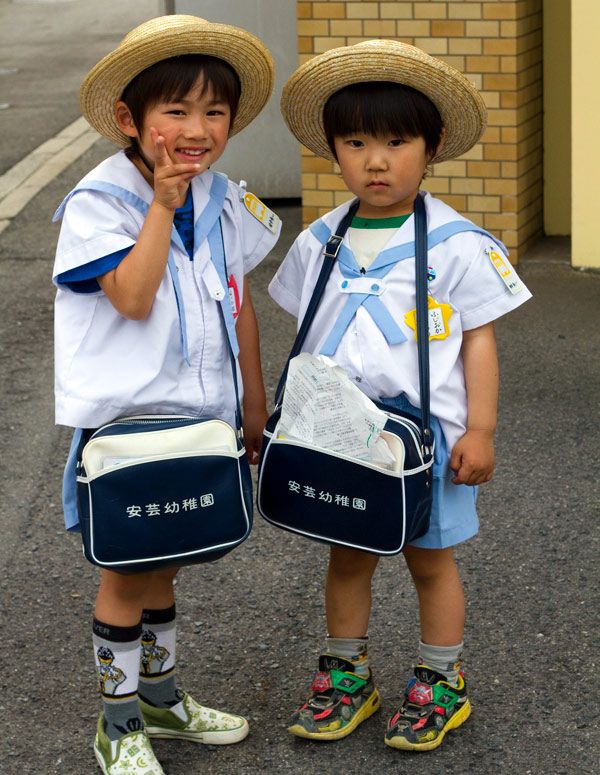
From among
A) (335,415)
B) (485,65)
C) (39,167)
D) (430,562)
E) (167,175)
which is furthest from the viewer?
(39,167)

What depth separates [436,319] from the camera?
113 inches

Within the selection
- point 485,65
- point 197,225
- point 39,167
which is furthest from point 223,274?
point 39,167

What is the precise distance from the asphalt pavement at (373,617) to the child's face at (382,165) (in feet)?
4.03

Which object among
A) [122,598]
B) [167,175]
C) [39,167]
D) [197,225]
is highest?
[167,175]

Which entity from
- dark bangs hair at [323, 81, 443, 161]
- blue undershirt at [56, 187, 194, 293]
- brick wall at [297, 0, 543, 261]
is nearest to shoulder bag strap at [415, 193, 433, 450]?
dark bangs hair at [323, 81, 443, 161]

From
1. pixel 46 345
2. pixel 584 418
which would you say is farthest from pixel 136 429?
pixel 46 345

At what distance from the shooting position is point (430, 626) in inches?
122

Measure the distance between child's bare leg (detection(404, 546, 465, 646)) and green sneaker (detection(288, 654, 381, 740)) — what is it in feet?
0.67

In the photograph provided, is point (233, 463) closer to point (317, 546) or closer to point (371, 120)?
point (371, 120)

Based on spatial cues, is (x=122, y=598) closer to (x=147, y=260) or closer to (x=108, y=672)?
(x=108, y=672)

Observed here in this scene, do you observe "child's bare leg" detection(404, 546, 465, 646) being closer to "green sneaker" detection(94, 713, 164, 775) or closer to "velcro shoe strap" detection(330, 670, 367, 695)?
"velcro shoe strap" detection(330, 670, 367, 695)

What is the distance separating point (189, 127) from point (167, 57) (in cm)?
15

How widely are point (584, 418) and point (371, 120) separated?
94.0 inches

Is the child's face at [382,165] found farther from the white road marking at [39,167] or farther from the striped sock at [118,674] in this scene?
the white road marking at [39,167]
